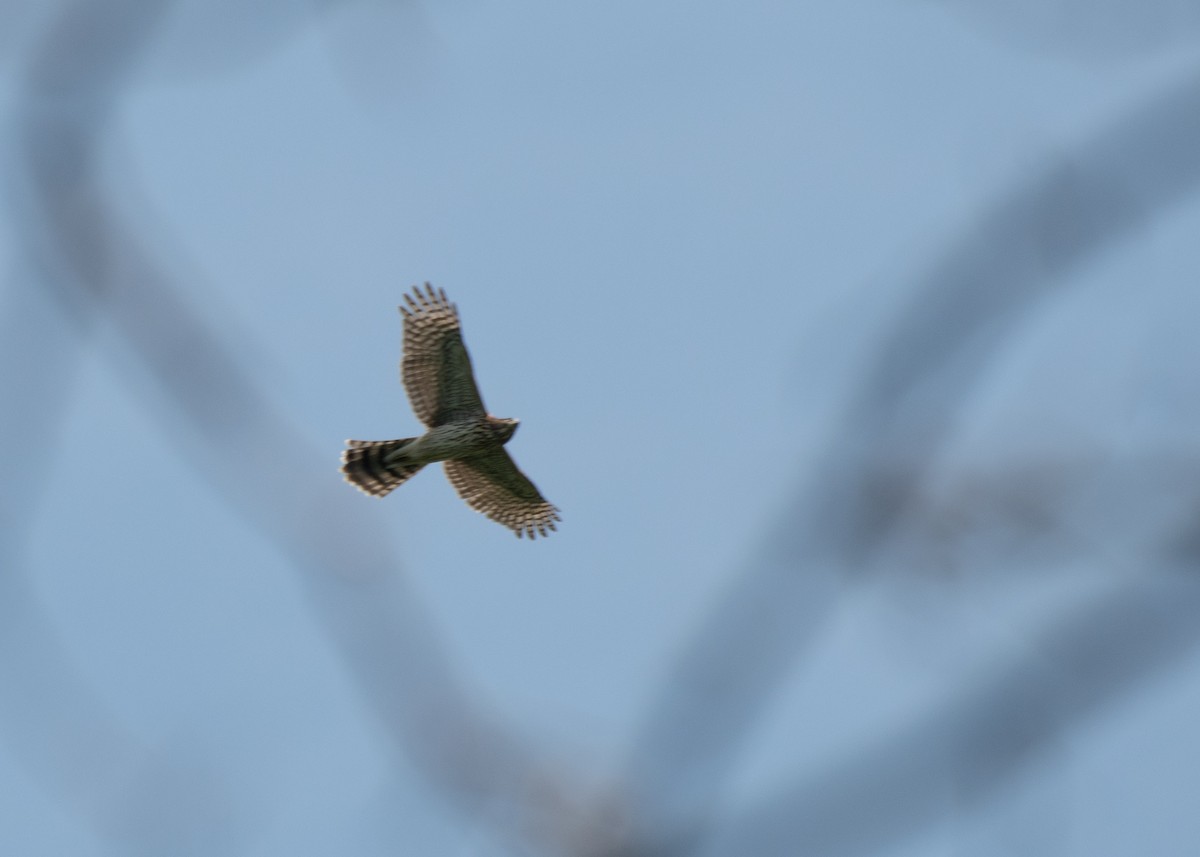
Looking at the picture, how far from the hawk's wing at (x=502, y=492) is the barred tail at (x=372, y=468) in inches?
30.2

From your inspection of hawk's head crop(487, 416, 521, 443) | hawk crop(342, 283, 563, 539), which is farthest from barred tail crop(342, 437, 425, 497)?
hawk's head crop(487, 416, 521, 443)

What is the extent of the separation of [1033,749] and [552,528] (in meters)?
16.4

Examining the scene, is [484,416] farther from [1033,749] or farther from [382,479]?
[1033,749]

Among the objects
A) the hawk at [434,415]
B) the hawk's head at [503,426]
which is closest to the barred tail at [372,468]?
the hawk at [434,415]

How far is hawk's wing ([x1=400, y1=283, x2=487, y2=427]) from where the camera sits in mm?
16828

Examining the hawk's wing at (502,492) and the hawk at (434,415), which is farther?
the hawk's wing at (502,492)

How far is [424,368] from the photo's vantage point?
17.0 m

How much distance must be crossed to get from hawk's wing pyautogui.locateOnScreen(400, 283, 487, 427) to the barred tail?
86cm

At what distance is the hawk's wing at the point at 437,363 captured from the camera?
1683cm

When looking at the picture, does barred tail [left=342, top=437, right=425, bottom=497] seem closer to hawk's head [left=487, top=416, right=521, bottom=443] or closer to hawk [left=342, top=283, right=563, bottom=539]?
hawk [left=342, top=283, right=563, bottom=539]

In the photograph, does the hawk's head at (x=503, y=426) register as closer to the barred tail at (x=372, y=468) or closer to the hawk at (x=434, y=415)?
the hawk at (x=434, y=415)

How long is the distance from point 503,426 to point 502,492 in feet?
6.56

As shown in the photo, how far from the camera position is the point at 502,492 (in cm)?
1877

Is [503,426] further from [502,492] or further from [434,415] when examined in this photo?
[502,492]
